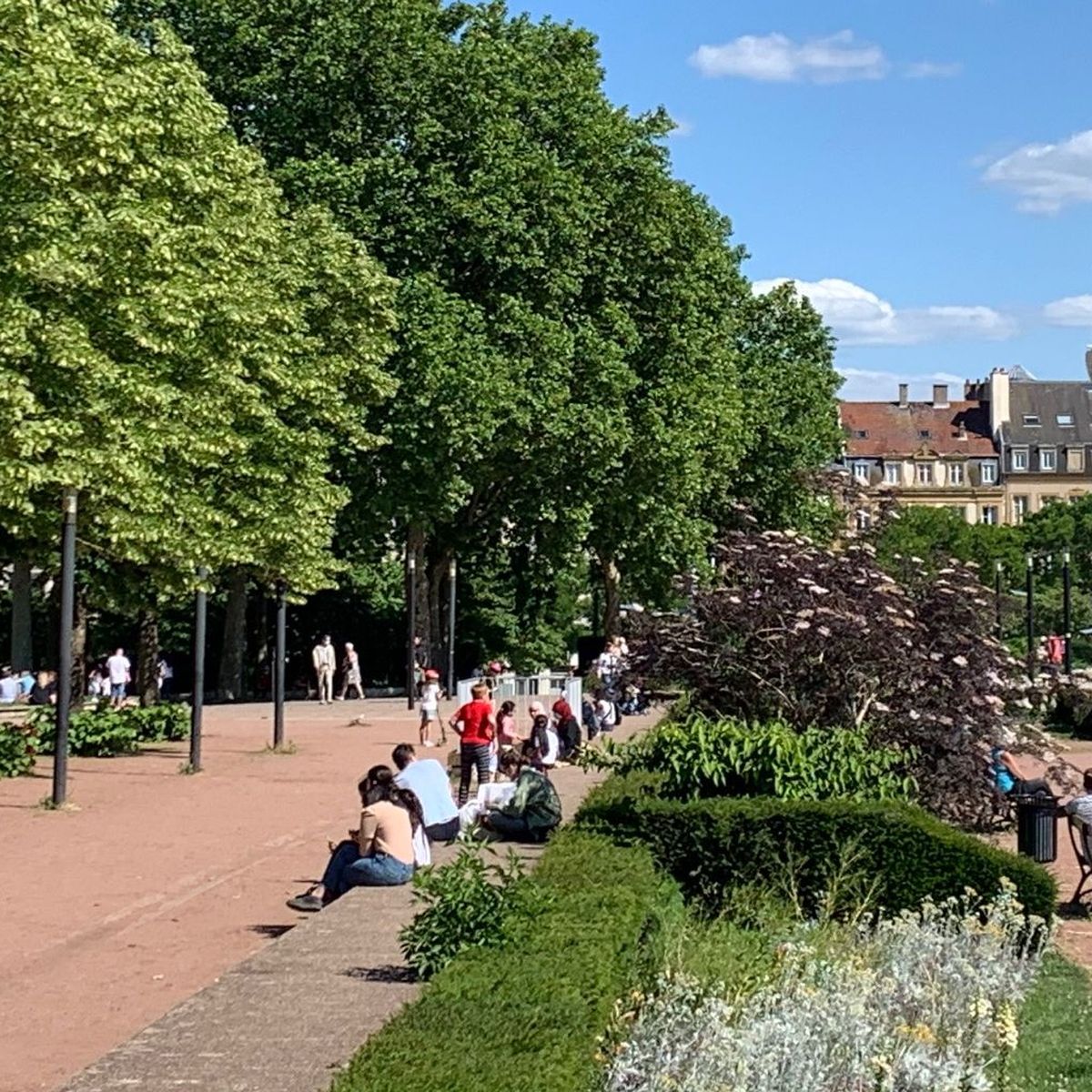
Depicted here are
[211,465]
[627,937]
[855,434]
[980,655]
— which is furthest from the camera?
[855,434]

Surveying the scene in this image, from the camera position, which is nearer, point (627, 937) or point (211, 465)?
point (627, 937)

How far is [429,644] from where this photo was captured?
51.4 metres

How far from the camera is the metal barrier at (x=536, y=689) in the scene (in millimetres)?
35219

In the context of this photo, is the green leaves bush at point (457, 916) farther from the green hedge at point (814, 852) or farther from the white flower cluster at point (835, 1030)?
the green hedge at point (814, 852)

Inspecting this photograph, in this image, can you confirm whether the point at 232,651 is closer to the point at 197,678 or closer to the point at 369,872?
the point at 197,678

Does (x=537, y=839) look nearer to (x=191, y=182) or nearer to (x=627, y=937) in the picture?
(x=627, y=937)

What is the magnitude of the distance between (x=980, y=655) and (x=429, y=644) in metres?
30.6

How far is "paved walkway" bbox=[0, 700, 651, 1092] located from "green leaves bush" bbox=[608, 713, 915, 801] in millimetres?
2962

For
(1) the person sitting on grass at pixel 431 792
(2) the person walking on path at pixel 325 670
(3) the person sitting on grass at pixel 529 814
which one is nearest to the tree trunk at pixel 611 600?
(2) the person walking on path at pixel 325 670

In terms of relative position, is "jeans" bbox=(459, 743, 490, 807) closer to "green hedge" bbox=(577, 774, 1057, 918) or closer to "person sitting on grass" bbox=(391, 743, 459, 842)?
"person sitting on grass" bbox=(391, 743, 459, 842)

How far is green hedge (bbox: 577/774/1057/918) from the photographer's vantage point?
14406 millimetres

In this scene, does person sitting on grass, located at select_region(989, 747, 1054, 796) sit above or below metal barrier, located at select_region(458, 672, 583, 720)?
below

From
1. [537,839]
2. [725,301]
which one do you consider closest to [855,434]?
[725,301]

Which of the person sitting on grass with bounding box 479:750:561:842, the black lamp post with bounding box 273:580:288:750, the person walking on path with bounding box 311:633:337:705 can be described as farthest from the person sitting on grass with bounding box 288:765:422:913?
the person walking on path with bounding box 311:633:337:705
